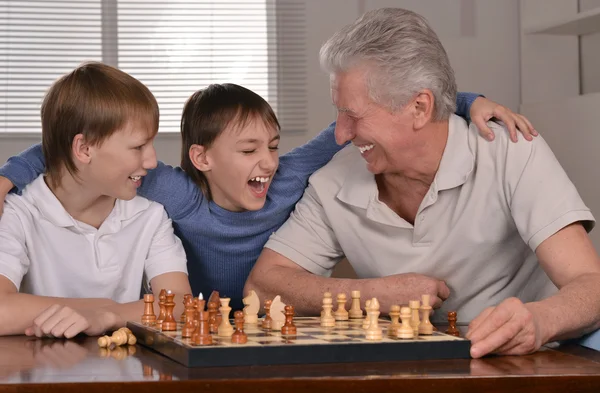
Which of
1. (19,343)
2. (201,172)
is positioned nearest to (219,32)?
(201,172)

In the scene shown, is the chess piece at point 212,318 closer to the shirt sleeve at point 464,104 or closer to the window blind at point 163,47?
the shirt sleeve at point 464,104

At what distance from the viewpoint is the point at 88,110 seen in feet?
6.89

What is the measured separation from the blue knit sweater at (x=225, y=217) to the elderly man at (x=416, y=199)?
16 centimetres

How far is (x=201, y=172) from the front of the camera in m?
2.41

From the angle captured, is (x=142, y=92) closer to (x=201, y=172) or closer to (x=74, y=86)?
(x=74, y=86)

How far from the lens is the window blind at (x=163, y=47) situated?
5.09 meters

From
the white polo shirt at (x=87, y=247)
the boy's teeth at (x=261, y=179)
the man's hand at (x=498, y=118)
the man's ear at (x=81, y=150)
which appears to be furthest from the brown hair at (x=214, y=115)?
the man's hand at (x=498, y=118)

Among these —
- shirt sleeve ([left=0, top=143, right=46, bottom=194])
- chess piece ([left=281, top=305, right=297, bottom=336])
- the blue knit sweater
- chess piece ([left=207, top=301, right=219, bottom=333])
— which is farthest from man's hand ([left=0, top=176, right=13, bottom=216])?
chess piece ([left=281, top=305, right=297, bottom=336])

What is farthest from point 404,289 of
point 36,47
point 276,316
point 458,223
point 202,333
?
point 36,47

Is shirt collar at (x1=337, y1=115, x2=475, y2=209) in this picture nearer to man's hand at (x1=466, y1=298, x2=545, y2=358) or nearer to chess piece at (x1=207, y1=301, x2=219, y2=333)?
man's hand at (x1=466, y1=298, x2=545, y2=358)

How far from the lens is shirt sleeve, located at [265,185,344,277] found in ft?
7.06

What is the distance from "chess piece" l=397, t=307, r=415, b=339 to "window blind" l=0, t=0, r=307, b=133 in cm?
376

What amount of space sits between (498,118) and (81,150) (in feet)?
3.39

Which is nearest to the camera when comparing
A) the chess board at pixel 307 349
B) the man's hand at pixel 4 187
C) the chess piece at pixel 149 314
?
the chess board at pixel 307 349
